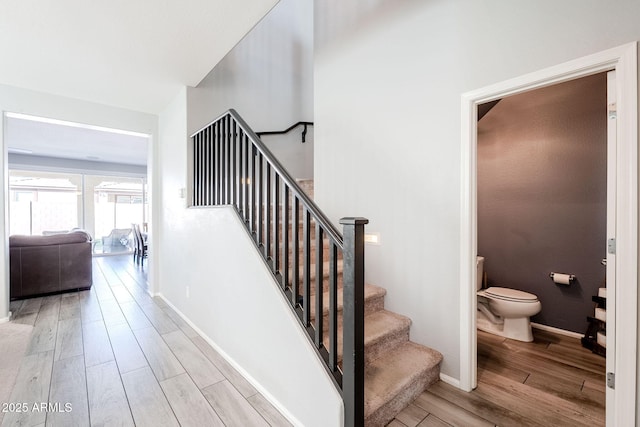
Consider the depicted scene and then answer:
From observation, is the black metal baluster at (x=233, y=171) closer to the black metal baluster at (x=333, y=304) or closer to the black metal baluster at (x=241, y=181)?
the black metal baluster at (x=241, y=181)

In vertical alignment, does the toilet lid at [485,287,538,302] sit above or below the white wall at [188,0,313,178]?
below

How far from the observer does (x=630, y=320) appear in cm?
130

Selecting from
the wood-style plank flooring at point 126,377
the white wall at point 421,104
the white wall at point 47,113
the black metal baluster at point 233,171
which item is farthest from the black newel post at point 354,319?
the white wall at point 47,113

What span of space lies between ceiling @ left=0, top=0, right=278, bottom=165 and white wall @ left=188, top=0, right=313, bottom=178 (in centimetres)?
101

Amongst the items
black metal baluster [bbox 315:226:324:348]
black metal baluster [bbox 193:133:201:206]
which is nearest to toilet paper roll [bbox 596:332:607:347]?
black metal baluster [bbox 315:226:324:348]

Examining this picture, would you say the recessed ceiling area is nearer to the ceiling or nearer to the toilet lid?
the ceiling

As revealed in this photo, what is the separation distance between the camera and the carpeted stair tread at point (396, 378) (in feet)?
5.09

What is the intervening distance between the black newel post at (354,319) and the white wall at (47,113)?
3.87m

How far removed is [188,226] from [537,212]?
3752mm

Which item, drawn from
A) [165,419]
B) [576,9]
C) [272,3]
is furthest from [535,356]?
[272,3]

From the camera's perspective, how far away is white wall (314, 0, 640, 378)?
1546mm

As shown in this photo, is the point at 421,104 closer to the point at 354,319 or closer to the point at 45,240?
the point at 354,319

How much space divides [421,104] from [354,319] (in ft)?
5.33

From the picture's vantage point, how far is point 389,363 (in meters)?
1.89
